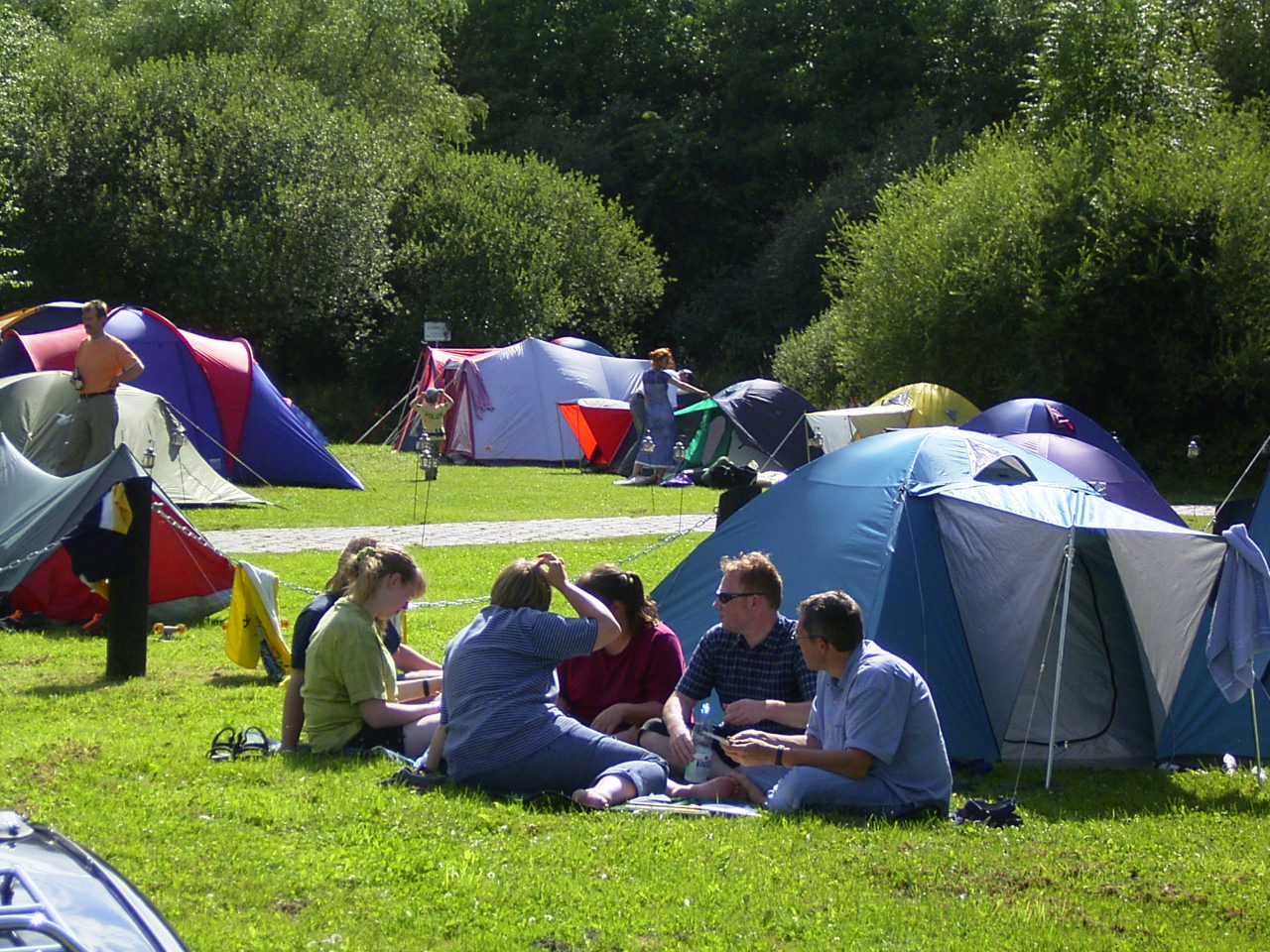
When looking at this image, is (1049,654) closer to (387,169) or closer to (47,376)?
(47,376)


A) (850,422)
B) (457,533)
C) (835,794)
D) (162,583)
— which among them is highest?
(835,794)

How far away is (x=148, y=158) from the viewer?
2683 cm

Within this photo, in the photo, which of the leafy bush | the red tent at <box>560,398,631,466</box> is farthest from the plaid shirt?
the red tent at <box>560,398,631,466</box>

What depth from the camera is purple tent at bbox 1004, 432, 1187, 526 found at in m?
12.7

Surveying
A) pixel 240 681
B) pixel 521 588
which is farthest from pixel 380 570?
pixel 240 681

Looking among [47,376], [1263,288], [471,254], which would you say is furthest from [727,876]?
[471,254]

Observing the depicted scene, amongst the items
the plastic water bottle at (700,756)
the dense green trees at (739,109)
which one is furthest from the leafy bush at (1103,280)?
the plastic water bottle at (700,756)

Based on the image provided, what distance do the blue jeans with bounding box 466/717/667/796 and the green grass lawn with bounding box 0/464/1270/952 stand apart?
0.12 metres

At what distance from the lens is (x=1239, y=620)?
5.85 meters

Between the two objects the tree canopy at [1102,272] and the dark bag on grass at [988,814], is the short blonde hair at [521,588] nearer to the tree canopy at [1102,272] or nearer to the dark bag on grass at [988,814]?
the dark bag on grass at [988,814]

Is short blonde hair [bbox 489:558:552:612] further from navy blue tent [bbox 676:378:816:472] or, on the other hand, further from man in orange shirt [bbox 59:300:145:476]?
navy blue tent [bbox 676:378:816:472]

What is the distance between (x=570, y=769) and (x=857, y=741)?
43.3 inches

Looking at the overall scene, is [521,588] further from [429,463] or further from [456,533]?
[429,463]

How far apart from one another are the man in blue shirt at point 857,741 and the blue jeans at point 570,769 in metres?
0.38
